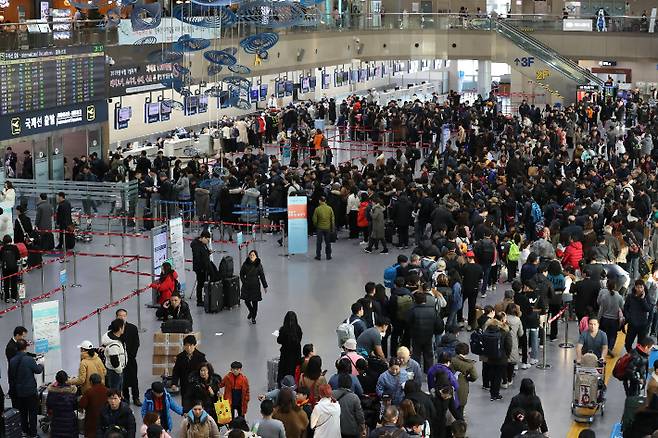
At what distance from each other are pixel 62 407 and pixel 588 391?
6283mm

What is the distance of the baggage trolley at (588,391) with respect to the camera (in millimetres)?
15164

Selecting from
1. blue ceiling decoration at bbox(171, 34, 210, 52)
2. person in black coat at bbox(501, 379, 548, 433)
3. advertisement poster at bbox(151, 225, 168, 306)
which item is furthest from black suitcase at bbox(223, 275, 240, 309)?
blue ceiling decoration at bbox(171, 34, 210, 52)

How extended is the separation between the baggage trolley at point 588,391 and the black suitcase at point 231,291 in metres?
6.88

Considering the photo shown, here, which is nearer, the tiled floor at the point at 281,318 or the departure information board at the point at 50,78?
the tiled floor at the point at 281,318

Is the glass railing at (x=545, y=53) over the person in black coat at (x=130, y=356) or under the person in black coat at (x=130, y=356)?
over

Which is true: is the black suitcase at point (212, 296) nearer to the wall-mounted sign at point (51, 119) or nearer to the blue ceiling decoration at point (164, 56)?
the wall-mounted sign at point (51, 119)

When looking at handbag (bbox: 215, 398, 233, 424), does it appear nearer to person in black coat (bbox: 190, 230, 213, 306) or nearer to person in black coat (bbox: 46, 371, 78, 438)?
person in black coat (bbox: 46, 371, 78, 438)

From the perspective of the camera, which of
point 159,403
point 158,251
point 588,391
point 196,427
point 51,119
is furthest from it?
point 51,119

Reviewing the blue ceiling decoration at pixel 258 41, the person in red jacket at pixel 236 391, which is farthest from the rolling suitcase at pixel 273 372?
the blue ceiling decoration at pixel 258 41

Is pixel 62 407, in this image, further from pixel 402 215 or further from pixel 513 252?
pixel 402 215

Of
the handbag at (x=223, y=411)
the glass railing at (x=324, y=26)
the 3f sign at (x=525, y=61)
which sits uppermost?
the glass railing at (x=324, y=26)

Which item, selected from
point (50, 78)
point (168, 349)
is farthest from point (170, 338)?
point (50, 78)

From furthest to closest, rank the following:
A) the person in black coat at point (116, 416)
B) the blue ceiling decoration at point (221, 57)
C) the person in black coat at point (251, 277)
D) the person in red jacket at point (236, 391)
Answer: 1. the blue ceiling decoration at point (221, 57)
2. the person in black coat at point (251, 277)
3. the person in red jacket at point (236, 391)
4. the person in black coat at point (116, 416)

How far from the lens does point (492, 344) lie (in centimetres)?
1567
